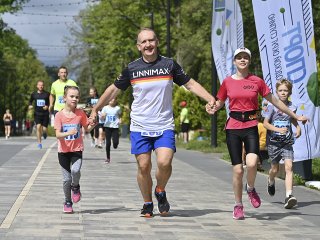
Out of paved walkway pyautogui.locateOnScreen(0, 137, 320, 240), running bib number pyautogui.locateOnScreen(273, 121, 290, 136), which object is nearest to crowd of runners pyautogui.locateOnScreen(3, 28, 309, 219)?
paved walkway pyautogui.locateOnScreen(0, 137, 320, 240)

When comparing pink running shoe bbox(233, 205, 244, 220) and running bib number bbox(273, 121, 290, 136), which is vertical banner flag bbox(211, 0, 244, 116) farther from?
pink running shoe bbox(233, 205, 244, 220)

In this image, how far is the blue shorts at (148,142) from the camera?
6.22 meters

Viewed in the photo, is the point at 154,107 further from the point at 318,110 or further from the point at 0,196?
the point at 318,110

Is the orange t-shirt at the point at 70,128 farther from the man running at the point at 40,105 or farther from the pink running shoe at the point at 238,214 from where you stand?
the man running at the point at 40,105

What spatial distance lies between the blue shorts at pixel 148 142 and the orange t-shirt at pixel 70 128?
2.59ft

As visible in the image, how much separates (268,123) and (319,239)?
2687mm

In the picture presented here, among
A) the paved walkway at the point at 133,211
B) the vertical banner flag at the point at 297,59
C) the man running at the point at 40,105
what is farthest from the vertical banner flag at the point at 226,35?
the man running at the point at 40,105

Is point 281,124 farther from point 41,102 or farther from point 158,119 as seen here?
point 41,102

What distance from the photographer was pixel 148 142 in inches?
248

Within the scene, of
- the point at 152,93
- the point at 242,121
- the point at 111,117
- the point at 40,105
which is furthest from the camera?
the point at 40,105

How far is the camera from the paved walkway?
17.9 feet

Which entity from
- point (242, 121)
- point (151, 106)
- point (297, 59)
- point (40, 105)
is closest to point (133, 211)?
point (151, 106)

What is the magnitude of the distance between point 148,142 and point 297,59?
12.8 feet

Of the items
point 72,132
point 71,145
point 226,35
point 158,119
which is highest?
point 226,35
